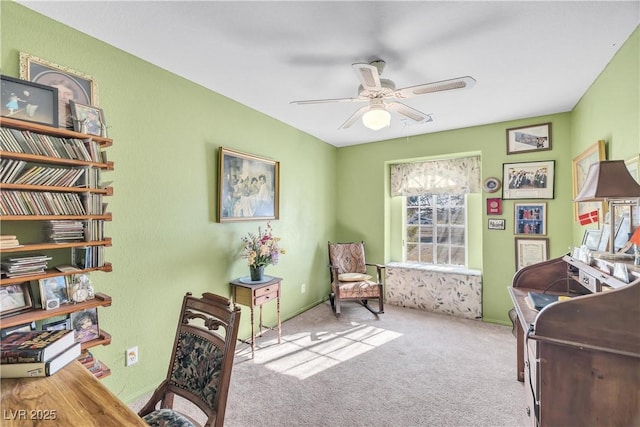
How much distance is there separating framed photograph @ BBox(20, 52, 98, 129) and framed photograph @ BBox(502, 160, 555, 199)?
416 centimetres

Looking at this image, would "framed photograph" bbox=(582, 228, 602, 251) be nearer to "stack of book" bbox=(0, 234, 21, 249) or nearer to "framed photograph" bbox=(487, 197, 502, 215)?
"framed photograph" bbox=(487, 197, 502, 215)

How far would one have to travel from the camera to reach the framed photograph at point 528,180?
3.31 m

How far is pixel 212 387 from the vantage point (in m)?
1.19

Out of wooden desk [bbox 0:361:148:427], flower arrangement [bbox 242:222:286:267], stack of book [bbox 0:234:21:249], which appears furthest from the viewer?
flower arrangement [bbox 242:222:286:267]

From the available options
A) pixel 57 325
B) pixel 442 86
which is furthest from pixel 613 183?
pixel 57 325

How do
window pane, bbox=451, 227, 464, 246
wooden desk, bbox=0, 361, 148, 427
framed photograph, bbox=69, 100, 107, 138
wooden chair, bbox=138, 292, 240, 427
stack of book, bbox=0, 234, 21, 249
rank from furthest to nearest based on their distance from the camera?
window pane, bbox=451, 227, 464, 246 < framed photograph, bbox=69, 100, 107, 138 < stack of book, bbox=0, 234, 21, 249 < wooden chair, bbox=138, 292, 240, 427 < wooden desk, bbox=0, 361, 148, 427

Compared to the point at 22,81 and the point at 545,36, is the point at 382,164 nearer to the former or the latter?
the point at 545,36

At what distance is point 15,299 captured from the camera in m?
1.47

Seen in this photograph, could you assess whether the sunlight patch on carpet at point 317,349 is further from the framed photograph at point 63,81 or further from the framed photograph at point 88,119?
the framed photograph at point 63,81

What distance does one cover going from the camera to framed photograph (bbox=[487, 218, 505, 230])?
3.57 m

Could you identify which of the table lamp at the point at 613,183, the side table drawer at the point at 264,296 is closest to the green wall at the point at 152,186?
the side table drawer at the point at 264,296

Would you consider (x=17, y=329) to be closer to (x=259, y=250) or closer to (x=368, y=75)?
(x=259, y=250)

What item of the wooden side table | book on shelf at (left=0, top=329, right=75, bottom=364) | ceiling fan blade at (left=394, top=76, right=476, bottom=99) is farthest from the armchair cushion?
ceiling fan blade at (left=394, top=76, right=476, bottom=99)

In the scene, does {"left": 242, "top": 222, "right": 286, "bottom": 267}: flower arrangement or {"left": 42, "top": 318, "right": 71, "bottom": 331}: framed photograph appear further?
{"left": 242, "top": 222, "right": 286, "bottom": 267}: flower arrangement
